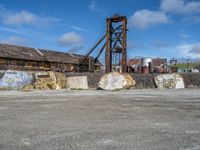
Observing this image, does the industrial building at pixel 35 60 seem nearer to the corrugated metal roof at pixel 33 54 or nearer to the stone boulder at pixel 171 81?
the corrugated metal roof at pixel 33 54

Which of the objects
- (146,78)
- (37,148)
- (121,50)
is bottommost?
(37,148)

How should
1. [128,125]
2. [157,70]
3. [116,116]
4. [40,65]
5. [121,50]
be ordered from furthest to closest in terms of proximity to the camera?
[40,65] < [157,70] < [121,50] < [116,116] < [128,125]

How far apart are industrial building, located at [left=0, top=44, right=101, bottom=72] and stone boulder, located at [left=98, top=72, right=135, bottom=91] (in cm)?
1312

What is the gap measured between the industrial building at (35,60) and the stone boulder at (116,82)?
1312 cm

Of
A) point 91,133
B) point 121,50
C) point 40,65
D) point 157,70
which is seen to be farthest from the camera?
point 40,65

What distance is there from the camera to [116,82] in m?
21.6

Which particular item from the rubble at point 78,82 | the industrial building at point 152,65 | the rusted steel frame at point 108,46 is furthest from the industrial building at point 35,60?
the rubble at point 78,82

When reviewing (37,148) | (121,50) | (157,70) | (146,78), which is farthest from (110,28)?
(37,148)

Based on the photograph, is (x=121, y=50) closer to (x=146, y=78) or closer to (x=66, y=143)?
(x=146, y=78)

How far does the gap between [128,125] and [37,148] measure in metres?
2.63

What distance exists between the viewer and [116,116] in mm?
8055

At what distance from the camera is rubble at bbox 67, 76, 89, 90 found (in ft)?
80.7

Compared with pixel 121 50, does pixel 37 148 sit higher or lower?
lower

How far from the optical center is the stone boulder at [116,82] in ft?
70.0
